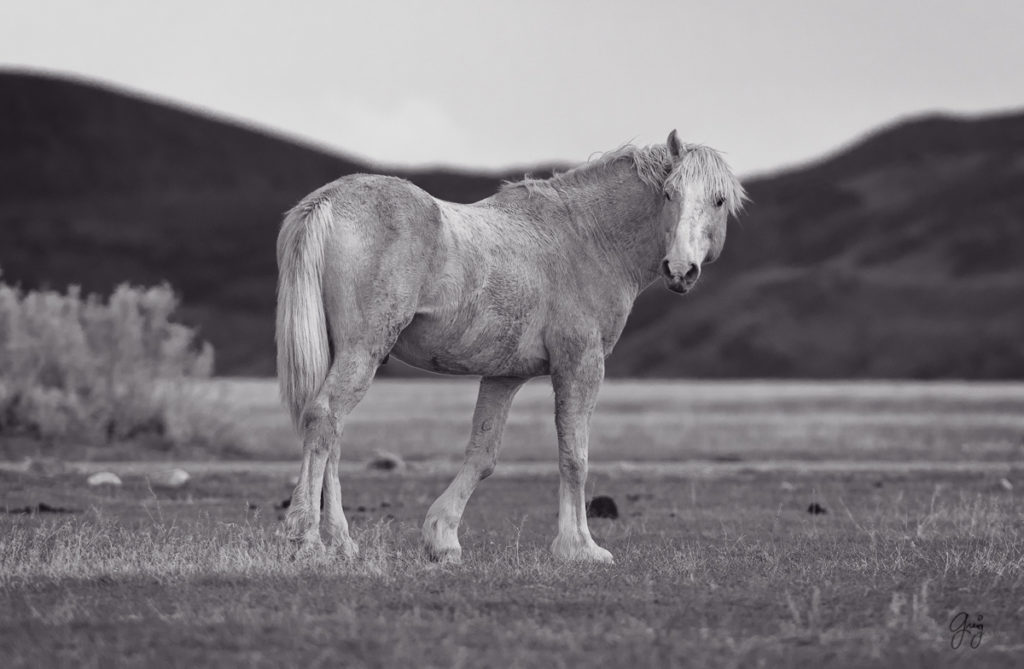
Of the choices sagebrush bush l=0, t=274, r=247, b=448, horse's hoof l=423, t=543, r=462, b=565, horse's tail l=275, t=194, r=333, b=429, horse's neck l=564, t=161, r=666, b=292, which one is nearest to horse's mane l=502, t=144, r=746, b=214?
horse's neck l=564, t=161, r=666, b=292

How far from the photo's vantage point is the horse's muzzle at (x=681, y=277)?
9.95 meters

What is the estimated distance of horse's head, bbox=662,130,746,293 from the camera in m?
10.1

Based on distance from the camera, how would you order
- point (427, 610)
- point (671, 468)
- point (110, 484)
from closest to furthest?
point (427, 610), point (110, 484), point (671, 468)

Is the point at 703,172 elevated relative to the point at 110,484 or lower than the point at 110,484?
elevated

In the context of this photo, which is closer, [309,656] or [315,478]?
[309,656]

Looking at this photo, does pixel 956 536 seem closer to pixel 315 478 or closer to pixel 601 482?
pixel 315 478

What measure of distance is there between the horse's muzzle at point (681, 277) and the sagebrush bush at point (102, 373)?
17.3 m

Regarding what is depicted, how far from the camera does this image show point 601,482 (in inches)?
804

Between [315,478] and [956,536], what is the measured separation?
6165mm

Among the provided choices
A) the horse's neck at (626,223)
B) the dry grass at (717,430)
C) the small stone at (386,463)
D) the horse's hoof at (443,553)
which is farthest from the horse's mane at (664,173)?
the dry grass at (717,430)

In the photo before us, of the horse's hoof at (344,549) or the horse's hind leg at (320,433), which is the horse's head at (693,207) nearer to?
the horse's hind leg at (320,433)

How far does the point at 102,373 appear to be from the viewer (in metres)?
26.8

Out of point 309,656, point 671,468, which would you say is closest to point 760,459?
point 671,468
